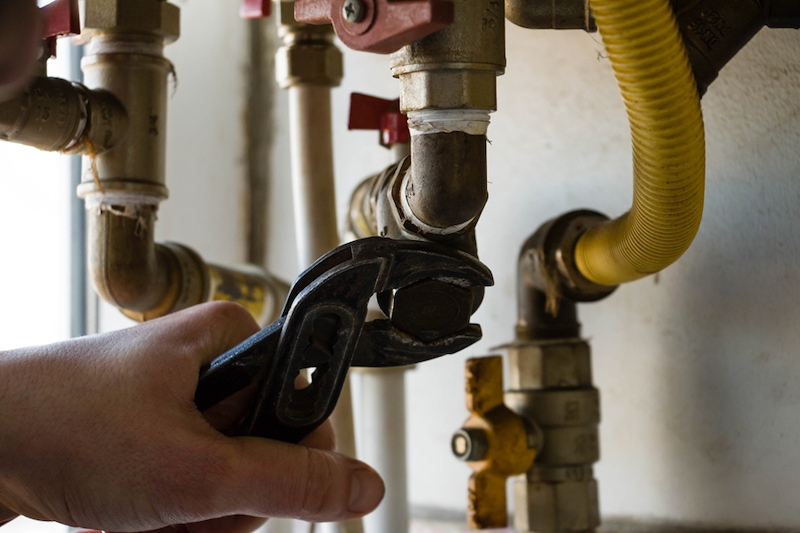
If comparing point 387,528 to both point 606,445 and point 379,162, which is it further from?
point 379,162

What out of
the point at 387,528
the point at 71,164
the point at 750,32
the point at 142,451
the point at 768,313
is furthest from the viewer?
the point at 71,164

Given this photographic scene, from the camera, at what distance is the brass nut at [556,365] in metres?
0.71

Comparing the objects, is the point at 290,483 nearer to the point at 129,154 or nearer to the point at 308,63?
the point at 129,154

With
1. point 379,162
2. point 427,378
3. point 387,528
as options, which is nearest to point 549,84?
point 379,162

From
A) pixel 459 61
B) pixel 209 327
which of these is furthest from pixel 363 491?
pixel 459 61

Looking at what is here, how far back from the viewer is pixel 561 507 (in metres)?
0.70

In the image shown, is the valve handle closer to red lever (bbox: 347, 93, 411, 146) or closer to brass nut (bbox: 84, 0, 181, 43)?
brass nut (bbox: 84, 0, 181, 43)

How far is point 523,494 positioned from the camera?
71 centimetres

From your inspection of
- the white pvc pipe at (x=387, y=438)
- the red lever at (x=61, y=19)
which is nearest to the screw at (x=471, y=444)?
the white pvc pipe at (x=387, y=438)

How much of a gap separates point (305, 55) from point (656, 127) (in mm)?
380

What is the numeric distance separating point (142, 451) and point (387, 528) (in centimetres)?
38

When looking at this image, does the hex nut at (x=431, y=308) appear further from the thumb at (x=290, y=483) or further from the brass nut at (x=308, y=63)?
the brass nut at (x=308, y=63)

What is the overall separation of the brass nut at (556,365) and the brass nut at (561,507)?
81 millimetres

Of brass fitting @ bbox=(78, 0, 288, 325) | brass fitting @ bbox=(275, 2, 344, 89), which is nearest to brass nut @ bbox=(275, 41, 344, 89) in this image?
brass fitting @ bbox=(275, 2, 344, 89)
